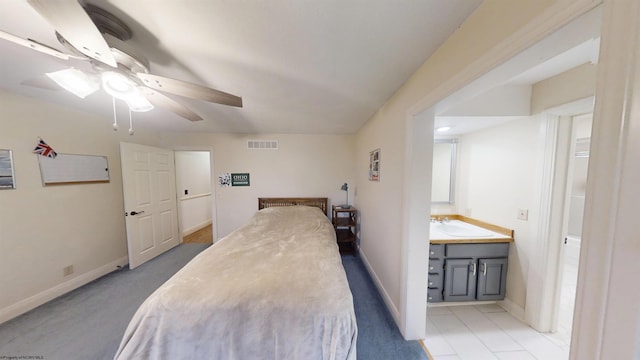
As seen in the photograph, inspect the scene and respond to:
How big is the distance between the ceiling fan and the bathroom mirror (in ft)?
8.53

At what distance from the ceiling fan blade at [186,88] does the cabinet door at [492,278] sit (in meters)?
2.86

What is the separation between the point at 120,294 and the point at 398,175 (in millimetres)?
3383

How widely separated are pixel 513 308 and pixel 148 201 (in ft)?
16.1

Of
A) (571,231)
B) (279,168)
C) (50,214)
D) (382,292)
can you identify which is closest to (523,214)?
(382,292)

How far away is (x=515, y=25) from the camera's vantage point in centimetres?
77

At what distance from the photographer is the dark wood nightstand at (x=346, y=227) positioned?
3379 mm

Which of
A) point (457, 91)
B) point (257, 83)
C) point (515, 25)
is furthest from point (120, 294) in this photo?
point (515, 25)

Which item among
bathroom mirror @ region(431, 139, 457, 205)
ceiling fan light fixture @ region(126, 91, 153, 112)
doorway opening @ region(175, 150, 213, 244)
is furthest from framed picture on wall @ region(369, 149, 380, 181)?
doorway opening @ region(175, 150, 213, 244)

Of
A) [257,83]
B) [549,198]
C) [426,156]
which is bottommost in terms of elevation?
[549,198]

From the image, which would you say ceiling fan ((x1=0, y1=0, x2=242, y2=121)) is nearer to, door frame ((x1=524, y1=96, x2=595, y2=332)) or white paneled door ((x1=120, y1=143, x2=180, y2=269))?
white paneled door ((x1=120, y1=143, x2=180, y2=269))

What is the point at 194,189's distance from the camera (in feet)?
15.8

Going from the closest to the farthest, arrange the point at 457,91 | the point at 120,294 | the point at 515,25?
the point at 515,25 < the point at 457,91 < the point at 120,294

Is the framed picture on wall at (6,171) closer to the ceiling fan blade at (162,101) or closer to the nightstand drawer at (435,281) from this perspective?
the ceiling fan blade at (162,101)

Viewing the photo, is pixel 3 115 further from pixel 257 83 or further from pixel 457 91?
pixel 457 91
